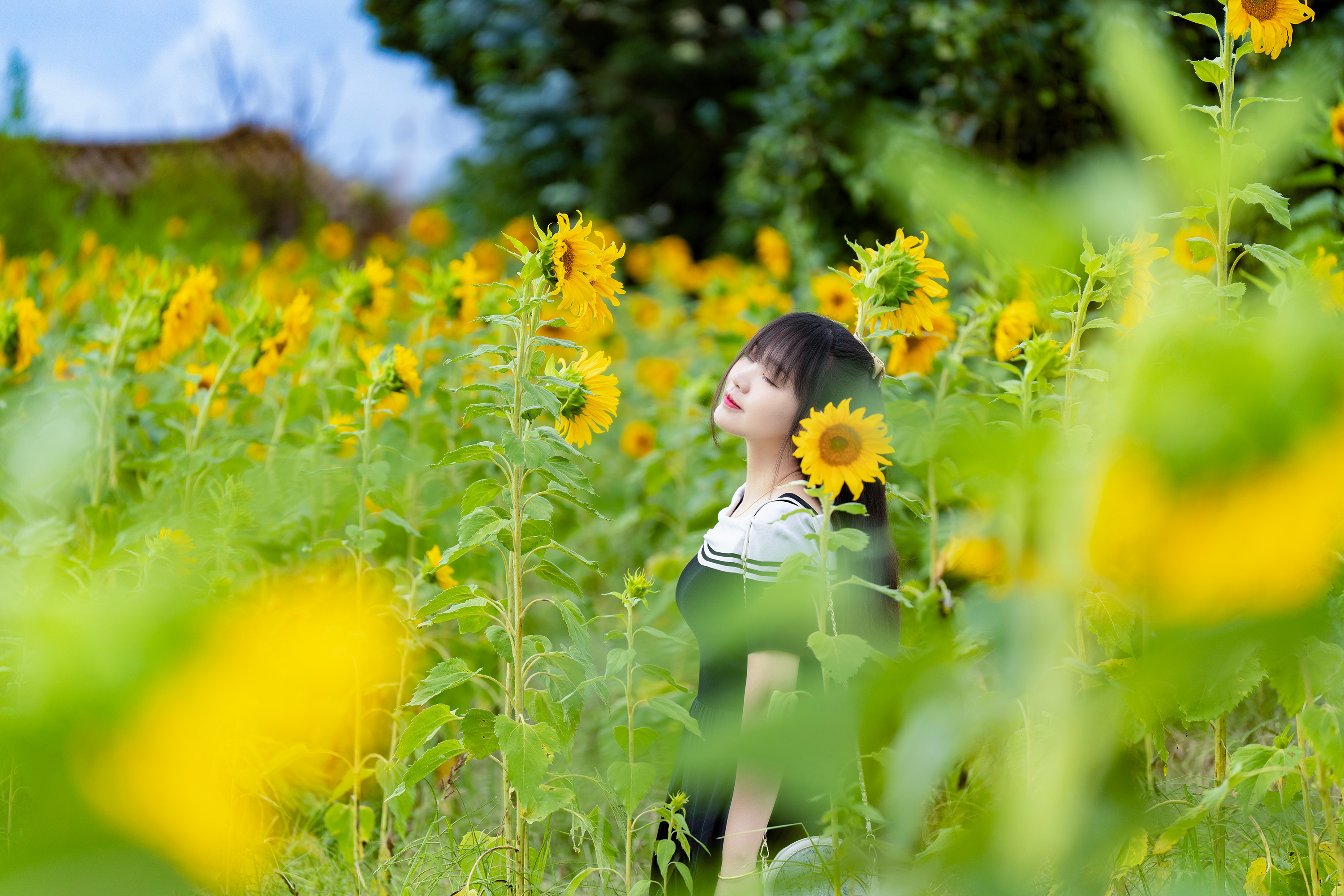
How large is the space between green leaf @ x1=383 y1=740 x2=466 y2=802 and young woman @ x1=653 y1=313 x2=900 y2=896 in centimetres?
25

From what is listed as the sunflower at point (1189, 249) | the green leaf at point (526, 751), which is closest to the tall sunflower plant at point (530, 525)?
the green leaf at point (526, 751)

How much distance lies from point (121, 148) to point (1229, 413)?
43.2ft

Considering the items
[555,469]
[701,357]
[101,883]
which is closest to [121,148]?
[701,357]

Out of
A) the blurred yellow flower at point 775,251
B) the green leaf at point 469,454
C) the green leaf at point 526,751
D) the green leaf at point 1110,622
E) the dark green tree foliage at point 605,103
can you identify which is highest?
the green leaf at point 469,454

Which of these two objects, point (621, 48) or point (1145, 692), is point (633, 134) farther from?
point (1145, 692)

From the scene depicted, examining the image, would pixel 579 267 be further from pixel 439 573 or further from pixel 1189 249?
pixel 1189 249

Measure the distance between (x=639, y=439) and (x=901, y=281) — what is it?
151 centimetres

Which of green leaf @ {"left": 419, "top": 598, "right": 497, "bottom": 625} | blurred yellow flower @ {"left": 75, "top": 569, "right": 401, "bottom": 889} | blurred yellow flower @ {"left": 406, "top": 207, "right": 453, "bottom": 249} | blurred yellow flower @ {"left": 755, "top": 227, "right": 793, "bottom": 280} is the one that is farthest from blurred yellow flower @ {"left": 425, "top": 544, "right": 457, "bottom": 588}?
blurred yellow flower @ {"left": 755, "top": 227, "right": 793, "bottom": 280}

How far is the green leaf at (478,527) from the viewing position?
106cm

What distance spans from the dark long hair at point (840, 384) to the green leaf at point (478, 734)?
44cm

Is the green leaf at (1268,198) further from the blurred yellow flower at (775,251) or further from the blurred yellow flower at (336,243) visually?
the blurred yellow flower at (336,243)

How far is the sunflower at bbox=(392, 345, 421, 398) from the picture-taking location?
4.60 feet

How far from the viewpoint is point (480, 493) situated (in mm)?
1123

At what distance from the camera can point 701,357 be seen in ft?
11.2
